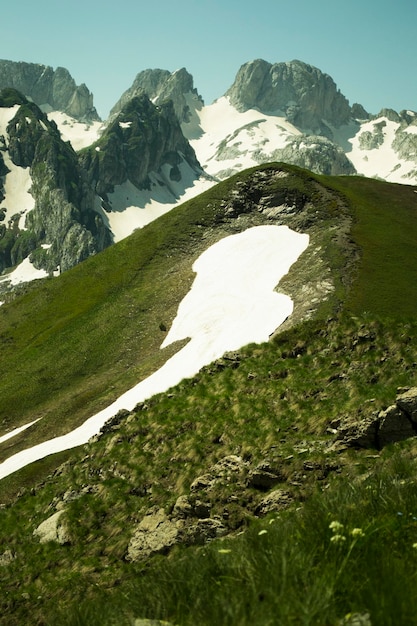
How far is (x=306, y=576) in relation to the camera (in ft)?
21.8

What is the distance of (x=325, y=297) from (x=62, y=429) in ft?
88.4

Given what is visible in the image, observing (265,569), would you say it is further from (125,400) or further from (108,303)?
(108,303)

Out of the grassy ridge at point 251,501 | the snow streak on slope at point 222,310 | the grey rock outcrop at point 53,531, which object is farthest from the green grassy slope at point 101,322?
the grey rock outcrop at point 53,531

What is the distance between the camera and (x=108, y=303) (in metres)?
76.8

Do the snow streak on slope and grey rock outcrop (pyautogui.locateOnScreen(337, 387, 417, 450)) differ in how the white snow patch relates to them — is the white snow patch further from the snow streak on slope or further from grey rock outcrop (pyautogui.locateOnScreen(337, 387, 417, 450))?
grey rock outcrop (pyautogui.locateOnScreen(337, 387, 417, 450))

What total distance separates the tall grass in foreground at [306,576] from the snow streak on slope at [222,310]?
39.9 metres

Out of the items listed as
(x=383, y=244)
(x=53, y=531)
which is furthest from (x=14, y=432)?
(x=383, y=244)

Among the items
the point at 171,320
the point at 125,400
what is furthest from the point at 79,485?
the point at 171,320

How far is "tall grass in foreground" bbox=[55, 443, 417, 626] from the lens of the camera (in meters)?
6.14

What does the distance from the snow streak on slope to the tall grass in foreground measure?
131ft

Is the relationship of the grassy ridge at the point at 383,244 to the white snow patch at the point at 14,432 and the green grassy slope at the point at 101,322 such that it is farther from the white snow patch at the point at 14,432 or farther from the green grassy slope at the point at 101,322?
the white snow patch at the point at 14,432

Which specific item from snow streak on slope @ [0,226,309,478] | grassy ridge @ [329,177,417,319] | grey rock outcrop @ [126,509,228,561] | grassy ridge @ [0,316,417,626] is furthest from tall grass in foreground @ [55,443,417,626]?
grassy ridge @ [329,177,417,319]

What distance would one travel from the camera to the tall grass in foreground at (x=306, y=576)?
6.14m

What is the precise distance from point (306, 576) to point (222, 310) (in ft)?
189
